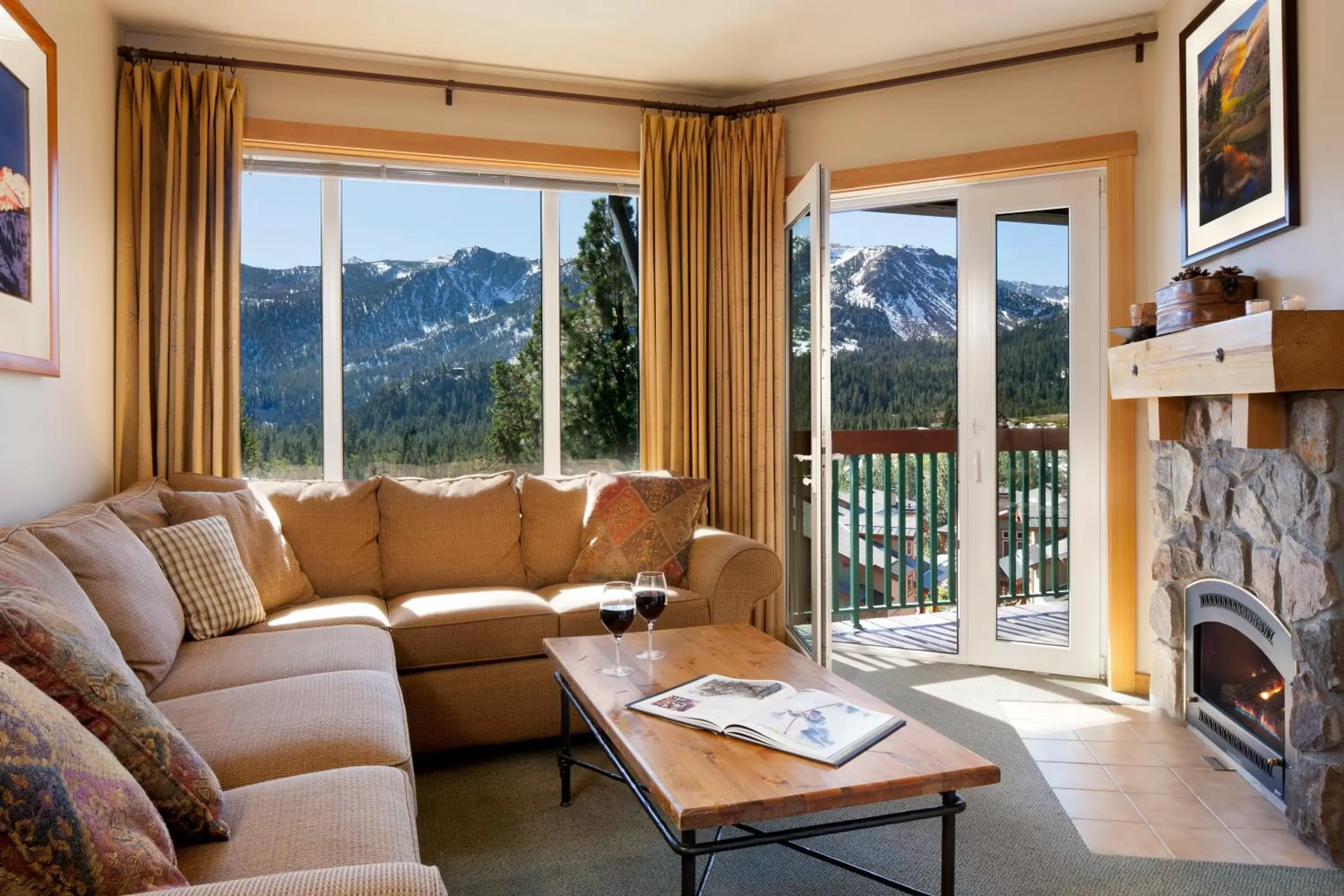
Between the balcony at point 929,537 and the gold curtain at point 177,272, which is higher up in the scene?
the gold curtain at point 177,272

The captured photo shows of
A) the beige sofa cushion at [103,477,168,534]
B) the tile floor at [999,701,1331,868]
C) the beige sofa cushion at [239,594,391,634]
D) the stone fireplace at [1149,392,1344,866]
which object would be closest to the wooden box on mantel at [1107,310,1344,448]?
the stone fireplace at [1149,392,1344,866]

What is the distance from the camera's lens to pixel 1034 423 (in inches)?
145

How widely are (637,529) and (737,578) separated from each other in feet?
1.48

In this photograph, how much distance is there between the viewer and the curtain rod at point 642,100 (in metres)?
3.31

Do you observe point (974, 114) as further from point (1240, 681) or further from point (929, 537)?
point (1240, 681)

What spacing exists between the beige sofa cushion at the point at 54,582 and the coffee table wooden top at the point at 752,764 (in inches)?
34.1

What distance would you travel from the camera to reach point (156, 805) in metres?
1.24

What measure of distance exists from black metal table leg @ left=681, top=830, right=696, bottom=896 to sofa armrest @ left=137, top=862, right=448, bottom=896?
0.51 meters

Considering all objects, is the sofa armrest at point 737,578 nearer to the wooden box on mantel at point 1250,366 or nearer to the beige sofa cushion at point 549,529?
the beige sofa cushion at point 549,529

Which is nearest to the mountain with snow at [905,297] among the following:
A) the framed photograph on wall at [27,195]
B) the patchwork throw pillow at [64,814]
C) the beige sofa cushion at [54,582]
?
the framed photograph on wall at [27,195]

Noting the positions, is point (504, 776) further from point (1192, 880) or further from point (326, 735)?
point (1192, 880)

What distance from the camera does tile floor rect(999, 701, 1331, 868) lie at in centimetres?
216

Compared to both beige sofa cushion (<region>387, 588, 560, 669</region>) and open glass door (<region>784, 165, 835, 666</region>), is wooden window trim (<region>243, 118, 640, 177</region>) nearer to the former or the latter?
open glass door (<region>784, 165, 835, 666</region>)

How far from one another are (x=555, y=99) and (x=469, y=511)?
1816 millimetres
